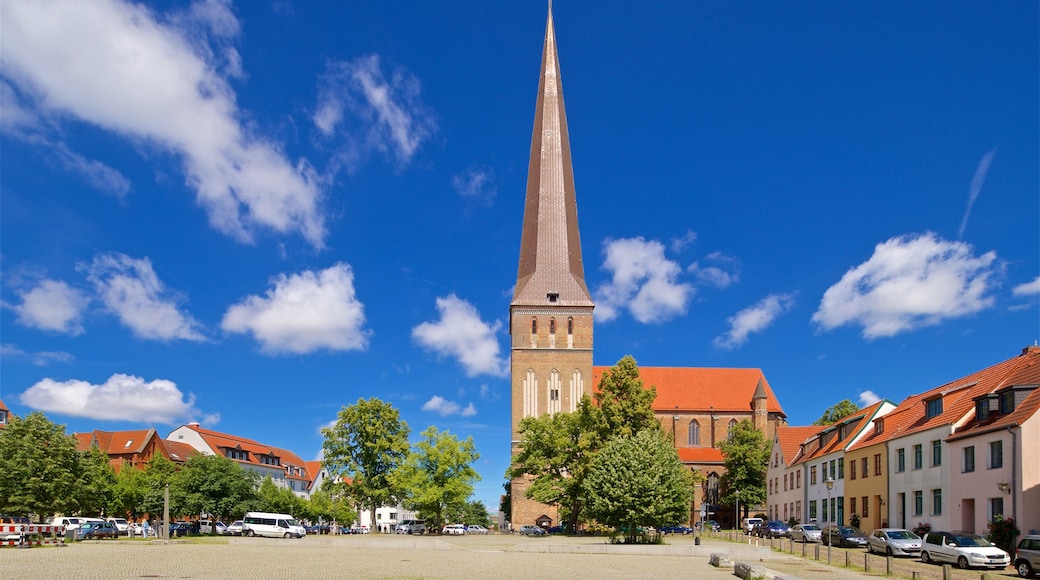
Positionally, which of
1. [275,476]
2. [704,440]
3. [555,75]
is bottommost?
[275,476]

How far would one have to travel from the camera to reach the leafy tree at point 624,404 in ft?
187

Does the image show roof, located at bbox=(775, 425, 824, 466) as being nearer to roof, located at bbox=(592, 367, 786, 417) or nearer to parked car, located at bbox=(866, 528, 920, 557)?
roof, located at bbox=(592, 367, 786, 417)

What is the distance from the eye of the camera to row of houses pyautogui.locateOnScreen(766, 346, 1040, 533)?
31781 mm

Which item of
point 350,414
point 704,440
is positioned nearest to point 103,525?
point 350,414

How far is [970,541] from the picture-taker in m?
29.0

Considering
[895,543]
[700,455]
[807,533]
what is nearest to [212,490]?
[807,533]

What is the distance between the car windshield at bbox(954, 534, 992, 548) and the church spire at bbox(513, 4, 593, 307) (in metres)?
46.4

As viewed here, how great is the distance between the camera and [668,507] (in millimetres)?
41562

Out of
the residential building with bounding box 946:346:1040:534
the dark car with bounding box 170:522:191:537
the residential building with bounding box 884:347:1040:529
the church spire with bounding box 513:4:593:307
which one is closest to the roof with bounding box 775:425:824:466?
the church spire with bounding box 513:4:593:307

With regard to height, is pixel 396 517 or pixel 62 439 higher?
pixel 62 439

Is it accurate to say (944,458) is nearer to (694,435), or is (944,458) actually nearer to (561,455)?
(561,455)

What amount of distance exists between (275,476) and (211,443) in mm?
16577

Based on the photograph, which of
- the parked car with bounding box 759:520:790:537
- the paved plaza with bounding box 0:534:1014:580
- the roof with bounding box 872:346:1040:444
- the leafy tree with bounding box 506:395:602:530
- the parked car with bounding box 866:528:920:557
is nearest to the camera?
the paved plaza with bounding box 0:534:1014:580

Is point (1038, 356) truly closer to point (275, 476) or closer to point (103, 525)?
point (103, 525)
